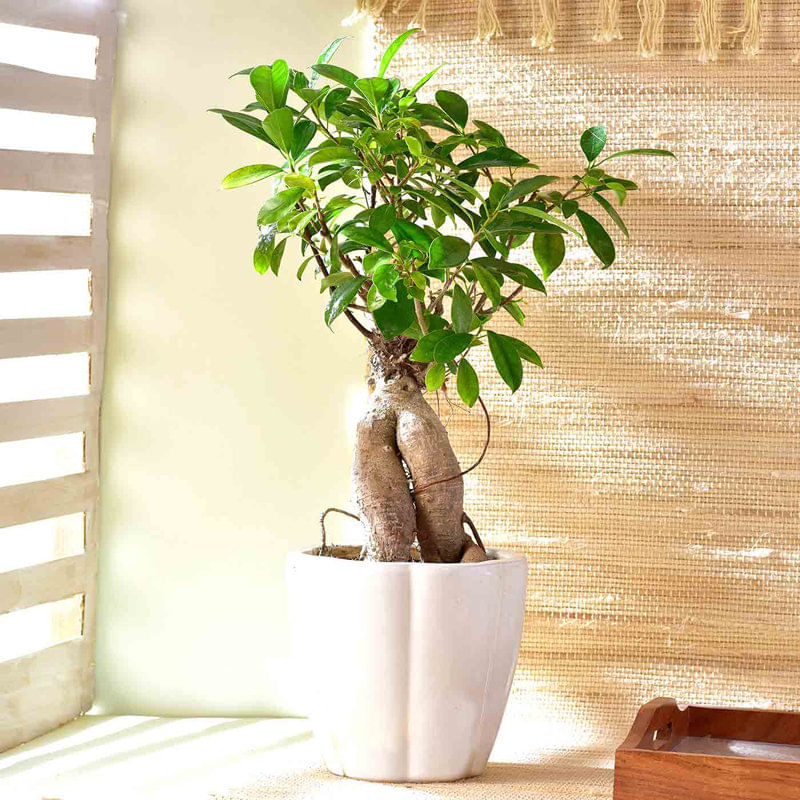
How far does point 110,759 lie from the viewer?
121 centimetres

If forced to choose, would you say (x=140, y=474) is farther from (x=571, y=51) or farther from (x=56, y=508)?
(x=571, y=51)

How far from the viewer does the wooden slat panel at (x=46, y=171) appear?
124cm

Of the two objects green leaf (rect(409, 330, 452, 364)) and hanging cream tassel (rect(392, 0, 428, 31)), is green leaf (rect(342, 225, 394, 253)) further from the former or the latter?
hanging cream tassel (rect(392, 0, 428, 31))

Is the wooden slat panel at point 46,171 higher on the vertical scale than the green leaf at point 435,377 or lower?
higher

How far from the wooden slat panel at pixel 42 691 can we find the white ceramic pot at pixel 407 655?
1.40 ft

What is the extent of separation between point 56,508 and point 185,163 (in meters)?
0.53

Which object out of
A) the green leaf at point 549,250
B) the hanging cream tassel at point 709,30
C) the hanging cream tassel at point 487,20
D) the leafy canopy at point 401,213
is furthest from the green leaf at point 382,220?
the hanging cream tassel at point 709,30

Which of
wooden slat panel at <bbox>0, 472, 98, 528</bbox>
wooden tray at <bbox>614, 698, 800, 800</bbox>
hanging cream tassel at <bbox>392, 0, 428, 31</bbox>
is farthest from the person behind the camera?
hanging cream tassel at <bbox>392, 0, 428, 31</bbox>

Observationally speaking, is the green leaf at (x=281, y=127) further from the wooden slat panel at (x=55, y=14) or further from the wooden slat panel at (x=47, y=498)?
the wooden slat panel at (x=47, y=498)

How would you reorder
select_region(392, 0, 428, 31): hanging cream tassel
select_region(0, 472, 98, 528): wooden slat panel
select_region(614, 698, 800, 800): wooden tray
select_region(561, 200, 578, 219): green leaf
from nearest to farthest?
select_region(614, 698, 800, 800): wooden tray → select_region(561, 200, 578, 219): green leaf → select_region(0, 472, 98, 528): wooden slat panel → select_region(392, 0, 428, 31): hanging cream tassel

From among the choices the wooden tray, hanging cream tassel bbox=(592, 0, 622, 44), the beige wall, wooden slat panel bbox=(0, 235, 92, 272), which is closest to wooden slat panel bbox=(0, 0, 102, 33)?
the beige wall

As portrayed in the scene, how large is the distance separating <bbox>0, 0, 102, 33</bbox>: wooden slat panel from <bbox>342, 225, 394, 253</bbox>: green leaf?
600 millimetres

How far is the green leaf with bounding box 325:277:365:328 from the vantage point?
104 centimetres

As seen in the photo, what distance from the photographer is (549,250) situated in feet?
3.78
